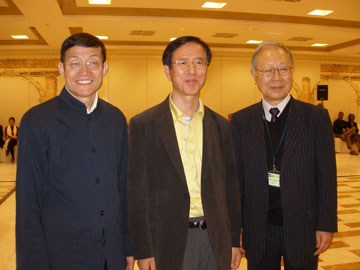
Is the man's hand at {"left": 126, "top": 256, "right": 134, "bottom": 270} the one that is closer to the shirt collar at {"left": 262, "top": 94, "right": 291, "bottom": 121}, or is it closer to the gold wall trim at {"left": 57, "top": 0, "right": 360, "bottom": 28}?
the shirt collar at {"left": 262, "top": 94, "right": 291, "bottom": 121}

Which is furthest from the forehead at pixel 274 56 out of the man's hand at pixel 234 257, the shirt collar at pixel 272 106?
the man's hand at pixel 234 257

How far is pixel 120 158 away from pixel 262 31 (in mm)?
10189

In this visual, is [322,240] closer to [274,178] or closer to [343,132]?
[274,178]

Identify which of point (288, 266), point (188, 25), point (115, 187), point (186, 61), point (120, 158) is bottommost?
point (288, 266)

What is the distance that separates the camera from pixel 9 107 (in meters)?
14.6

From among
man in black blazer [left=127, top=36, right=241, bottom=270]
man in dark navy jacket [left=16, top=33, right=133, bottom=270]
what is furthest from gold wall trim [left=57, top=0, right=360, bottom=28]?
man in black blazer [left=127, top=36, right=241, bottom=270]

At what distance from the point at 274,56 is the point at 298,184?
2.67 feet

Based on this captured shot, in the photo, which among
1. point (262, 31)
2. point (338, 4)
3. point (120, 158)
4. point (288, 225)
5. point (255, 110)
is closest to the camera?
point (120, 158)

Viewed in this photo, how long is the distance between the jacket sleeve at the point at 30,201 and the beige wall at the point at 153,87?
1353 cm

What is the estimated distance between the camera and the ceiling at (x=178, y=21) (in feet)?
27.9

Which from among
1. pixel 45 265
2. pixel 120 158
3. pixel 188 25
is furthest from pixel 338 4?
pixel 45 265

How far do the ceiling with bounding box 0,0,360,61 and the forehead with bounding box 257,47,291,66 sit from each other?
21.8 ft

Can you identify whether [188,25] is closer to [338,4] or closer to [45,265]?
[338,4]

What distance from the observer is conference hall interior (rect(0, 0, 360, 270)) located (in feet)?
25.5
